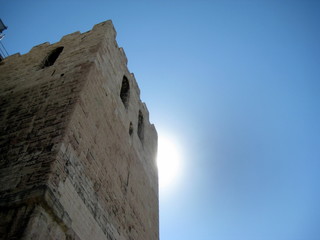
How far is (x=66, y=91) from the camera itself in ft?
17.3

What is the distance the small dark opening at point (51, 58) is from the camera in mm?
7641

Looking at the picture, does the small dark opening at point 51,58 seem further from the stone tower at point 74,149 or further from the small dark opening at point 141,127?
the small dark opening at point 141,127

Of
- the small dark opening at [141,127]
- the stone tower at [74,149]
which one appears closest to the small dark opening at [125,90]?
the stone tower at [74,149]

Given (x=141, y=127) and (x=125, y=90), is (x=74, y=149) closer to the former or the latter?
(x=125, y=90)

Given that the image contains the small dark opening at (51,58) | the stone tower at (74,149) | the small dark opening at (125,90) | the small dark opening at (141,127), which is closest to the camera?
the stone tower at (74,149)

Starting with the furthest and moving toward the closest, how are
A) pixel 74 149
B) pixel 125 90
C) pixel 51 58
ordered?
pixel 125 90
pixel 51 58
pixel 74 149

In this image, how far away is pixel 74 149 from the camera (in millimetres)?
4293

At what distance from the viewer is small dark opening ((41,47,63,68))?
7.64 meters

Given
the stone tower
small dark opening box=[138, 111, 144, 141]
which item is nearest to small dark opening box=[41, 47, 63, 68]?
the stone tower

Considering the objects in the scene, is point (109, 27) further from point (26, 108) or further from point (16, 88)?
point (26, 108)

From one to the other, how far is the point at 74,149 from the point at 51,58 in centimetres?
464

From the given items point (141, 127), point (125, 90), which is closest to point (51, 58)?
point (125, 90)

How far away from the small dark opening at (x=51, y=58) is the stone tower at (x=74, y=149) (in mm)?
32

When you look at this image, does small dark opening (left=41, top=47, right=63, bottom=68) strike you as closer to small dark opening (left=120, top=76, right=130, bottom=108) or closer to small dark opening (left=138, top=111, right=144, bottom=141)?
small dark opening (left=120, top=76, right=130, bottom=108)
